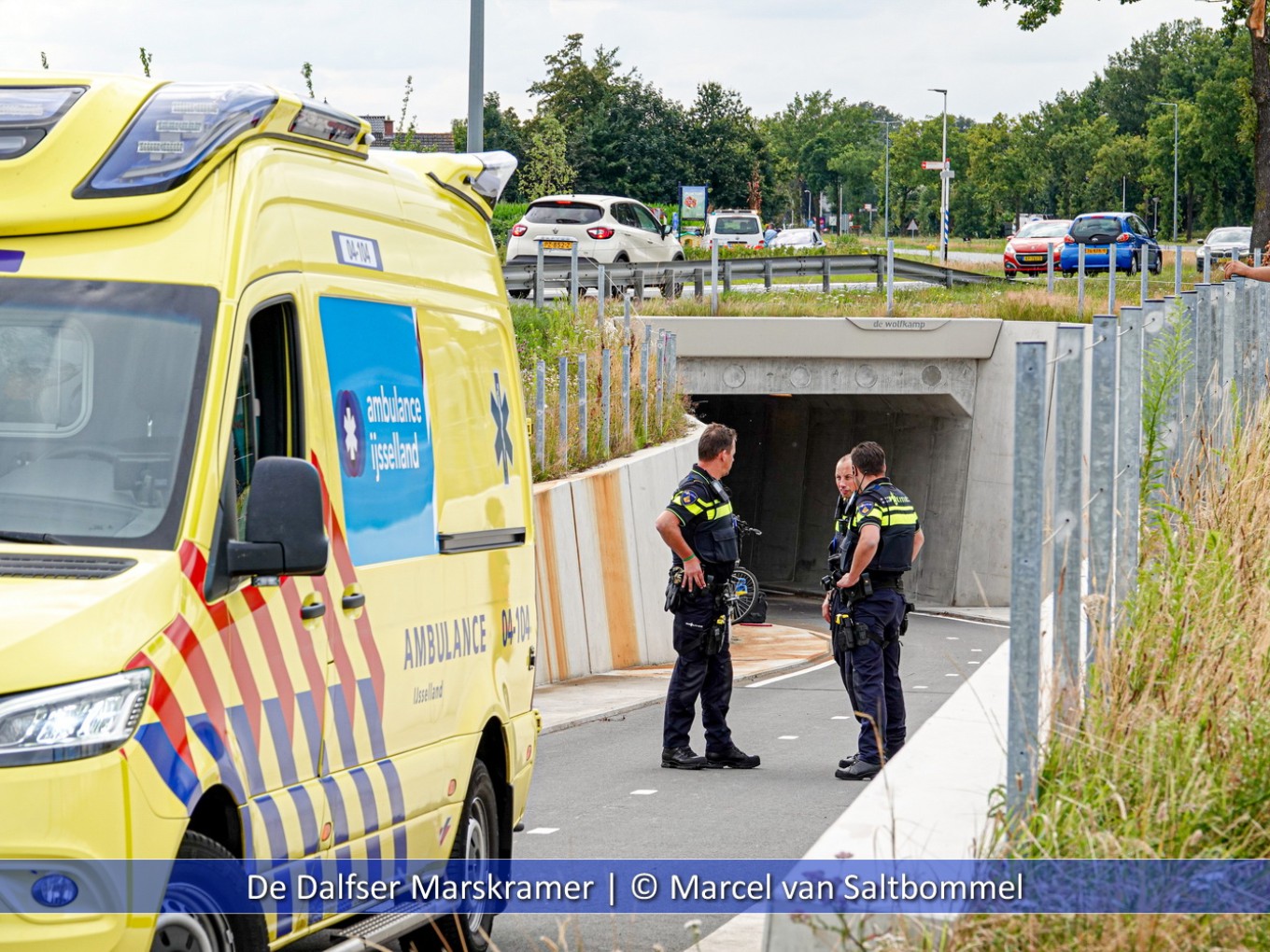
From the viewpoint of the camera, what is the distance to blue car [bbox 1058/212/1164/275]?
130ft

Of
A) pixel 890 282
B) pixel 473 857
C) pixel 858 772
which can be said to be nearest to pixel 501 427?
pixel 473 857

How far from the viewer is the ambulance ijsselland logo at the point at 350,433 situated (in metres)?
5.23

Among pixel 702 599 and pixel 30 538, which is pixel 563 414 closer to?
pixel 702 599

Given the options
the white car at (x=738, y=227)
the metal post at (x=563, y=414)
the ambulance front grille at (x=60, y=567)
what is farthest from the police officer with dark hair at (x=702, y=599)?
the white car at (x=738, y=227)

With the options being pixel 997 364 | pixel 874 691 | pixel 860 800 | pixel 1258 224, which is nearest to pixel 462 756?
pixel 860 800

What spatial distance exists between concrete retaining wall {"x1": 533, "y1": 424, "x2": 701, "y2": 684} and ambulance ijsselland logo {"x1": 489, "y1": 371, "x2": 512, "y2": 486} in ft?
29.4

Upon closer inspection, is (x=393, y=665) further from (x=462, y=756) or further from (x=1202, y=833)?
(x=1202, y=833)

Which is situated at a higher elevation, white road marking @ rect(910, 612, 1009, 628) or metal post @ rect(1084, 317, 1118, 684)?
metal post @ rect(1084, 317, 1118, 684)

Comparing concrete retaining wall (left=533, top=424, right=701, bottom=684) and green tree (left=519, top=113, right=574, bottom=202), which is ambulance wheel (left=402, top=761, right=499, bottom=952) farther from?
green tree (left=519, top=113, right=574, bottom=202)

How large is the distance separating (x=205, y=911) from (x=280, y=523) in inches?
37.3

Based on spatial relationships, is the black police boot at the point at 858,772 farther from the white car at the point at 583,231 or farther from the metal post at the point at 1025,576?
the white car at the point at 583,231

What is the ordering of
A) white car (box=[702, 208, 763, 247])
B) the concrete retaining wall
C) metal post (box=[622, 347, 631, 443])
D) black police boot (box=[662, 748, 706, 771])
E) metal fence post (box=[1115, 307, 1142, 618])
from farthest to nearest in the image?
white car (box=[702, 208, 763, 247]) < metal post (box=[622, 347, 631, 443]) < the concrete retaining wall < black police boot (box=[662, 748, 706, 771]) < metal fence post (box=[1115, 307, 1142, 618])

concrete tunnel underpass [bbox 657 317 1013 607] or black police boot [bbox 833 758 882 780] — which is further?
concrete tunnel underpass [bbox 657 317 1013 607]

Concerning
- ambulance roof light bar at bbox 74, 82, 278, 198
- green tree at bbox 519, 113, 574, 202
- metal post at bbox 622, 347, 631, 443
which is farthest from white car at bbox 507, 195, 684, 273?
ambulance roof light bar at bbox 74, 82, 278, 198
